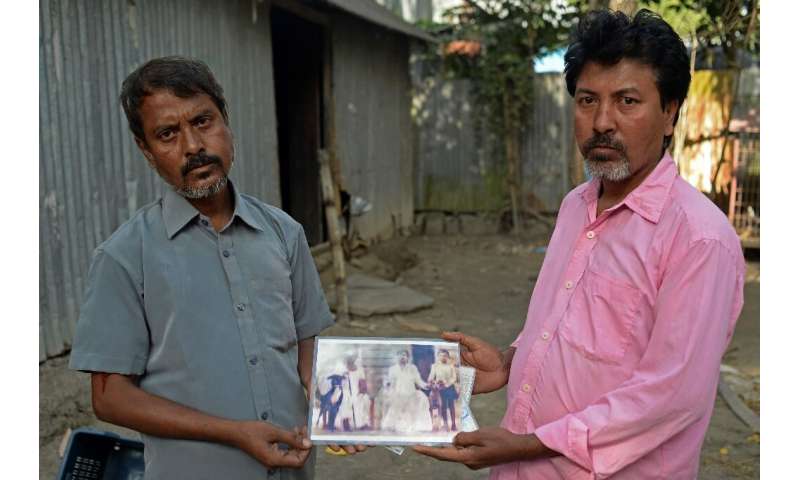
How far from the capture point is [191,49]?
6.31 meters

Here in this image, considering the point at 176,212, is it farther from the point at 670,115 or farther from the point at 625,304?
the point at 670,115

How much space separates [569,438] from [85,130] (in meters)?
4.47

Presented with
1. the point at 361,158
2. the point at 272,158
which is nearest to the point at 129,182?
the point at 272,158

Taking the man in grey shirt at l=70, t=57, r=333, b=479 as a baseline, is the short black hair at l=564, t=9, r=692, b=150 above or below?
above

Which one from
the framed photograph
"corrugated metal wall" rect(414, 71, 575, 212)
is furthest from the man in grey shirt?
"corrugated metal wall" rect(414, 71, 575, 212)

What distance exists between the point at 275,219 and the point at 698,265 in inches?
47.6

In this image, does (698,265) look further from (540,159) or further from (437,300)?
(540,159)

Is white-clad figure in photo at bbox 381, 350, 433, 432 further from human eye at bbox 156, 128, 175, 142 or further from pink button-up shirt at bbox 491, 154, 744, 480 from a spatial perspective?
human eye at bbox 156, 128, 175, 142

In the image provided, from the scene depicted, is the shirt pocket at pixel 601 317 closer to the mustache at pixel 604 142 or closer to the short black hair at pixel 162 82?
the mustache at pixel 604 142

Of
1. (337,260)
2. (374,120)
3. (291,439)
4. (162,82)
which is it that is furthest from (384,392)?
(374,120)

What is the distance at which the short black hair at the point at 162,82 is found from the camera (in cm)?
189

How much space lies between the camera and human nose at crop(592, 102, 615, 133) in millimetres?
1782

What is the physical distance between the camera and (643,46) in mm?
1724

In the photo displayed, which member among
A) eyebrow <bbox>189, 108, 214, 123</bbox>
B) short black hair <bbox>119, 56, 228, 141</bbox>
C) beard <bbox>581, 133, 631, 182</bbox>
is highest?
short black hair <bbox>119, 56, 228, 141</bbox>
